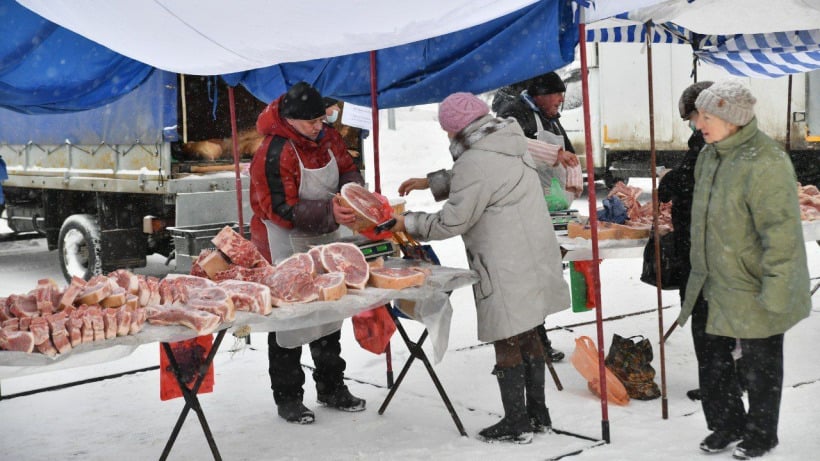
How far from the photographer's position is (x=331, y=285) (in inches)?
174

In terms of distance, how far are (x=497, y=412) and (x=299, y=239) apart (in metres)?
1.60

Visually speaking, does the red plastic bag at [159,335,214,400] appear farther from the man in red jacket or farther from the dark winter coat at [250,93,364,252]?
the dark winter coat at [250,93,364,252]

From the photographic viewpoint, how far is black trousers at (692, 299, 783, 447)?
4.16m

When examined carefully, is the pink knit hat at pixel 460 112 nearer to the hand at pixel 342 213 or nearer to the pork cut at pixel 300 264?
the hand at pixel 342 213

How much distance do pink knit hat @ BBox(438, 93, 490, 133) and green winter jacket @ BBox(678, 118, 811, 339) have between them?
1.18 meters

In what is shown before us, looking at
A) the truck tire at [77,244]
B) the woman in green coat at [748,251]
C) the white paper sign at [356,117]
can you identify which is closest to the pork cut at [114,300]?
the woman in green coat at [748,251]

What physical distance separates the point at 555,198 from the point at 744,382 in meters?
2.08

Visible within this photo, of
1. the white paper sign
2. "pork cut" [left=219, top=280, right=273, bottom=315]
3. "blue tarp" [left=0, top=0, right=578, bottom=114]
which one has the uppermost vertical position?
"blue tarp" [left=0, top=0, right=578, bottom=114]

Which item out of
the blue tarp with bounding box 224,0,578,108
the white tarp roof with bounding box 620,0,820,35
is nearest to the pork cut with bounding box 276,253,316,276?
the blue tarp with bounding box 224,0,578,108

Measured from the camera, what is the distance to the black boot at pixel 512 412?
15.5ft

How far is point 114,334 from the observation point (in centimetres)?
376

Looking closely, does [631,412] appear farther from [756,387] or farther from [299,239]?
[299,239]

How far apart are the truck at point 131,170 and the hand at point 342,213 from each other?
4199 mm

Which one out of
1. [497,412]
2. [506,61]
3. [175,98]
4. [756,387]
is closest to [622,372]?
[497,412]
